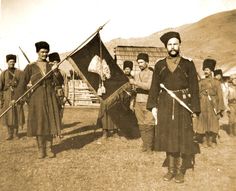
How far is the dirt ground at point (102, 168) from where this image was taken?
437 cm

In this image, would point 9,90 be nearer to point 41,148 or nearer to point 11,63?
point 11,63

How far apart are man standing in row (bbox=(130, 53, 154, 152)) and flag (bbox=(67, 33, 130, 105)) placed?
37 cm

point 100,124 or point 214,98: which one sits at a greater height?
point 214,98

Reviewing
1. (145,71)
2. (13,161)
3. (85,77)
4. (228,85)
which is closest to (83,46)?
(85,77)

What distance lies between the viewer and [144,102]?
232 inches

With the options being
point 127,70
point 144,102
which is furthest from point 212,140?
point 127,70

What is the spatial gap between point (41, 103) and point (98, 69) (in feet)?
3.41

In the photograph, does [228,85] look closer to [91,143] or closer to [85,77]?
[91,143]

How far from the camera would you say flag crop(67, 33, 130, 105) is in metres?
5.58

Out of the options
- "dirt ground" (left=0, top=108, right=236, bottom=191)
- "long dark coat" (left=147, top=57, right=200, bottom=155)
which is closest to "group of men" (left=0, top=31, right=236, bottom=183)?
"long dark coat" (left=147, top=57, right=200, bottom=155)

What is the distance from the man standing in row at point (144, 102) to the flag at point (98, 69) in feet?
1.21

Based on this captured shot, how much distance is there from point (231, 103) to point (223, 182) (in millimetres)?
4167

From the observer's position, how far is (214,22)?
348 inches

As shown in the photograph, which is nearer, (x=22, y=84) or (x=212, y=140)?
(x=22, y=84)
